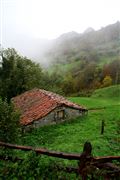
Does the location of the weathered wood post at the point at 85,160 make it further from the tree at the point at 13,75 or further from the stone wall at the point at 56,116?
the tree at the point at 13,75

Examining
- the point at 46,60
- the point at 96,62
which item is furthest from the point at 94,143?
the point at 46,60

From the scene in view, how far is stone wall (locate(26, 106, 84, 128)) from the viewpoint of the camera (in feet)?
127

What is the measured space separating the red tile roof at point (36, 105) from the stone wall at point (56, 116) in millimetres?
433

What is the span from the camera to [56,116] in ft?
134

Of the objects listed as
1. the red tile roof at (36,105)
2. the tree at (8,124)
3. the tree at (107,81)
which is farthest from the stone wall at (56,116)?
the tree at (107,81)

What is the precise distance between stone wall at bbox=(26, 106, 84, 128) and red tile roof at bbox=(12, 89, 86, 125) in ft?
1.42

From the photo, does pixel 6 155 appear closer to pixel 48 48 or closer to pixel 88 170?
pixel 88 170

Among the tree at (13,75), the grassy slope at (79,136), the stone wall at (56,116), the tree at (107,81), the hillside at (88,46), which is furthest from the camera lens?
the hillside at (88,46)

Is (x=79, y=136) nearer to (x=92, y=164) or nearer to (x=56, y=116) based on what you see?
(x=56, y=116)

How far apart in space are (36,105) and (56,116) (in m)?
3.69

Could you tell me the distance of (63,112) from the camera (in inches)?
1657

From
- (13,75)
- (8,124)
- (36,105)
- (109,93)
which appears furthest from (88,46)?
(8,124)

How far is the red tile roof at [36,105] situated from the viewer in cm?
3924

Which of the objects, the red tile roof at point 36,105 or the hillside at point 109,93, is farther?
the hillside at point 109,93
